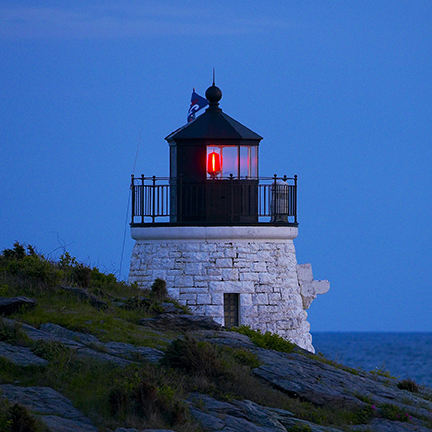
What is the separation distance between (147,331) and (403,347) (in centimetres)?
7338

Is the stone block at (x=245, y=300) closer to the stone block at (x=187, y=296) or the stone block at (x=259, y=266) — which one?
the stone block at (x=259, y=266)

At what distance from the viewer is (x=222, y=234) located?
61.8 feet

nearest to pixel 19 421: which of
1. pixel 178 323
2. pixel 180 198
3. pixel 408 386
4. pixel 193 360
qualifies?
pixel 193 360

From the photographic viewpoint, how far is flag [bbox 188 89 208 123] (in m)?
20.6

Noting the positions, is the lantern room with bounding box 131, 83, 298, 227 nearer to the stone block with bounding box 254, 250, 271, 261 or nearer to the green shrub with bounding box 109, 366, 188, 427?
the stone block with bounding box 254, 250, 271, 261

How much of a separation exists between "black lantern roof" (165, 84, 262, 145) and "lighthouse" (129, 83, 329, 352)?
0.08ft

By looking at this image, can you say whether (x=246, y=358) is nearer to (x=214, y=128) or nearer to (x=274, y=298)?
(x=274, y=298)

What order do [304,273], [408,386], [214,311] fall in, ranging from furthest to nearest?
[304,273]
[214,311]
[408,386]

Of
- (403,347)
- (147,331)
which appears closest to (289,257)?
(147,331)

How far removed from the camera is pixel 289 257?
1961 centimetres

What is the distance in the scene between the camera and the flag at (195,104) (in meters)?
20.6

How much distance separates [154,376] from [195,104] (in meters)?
12.2

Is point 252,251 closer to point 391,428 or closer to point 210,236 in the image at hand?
point 210,236

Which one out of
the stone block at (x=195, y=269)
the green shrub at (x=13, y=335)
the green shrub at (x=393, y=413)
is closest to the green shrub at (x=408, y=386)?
the green shrub at (x=393, y=413)
